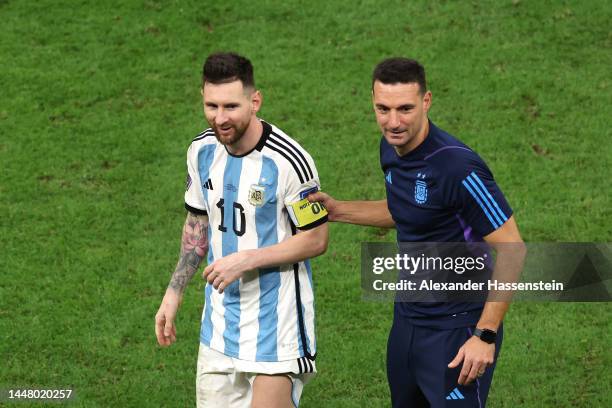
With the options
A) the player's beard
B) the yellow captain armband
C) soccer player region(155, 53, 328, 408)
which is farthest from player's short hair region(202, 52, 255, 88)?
the yellow captain armband

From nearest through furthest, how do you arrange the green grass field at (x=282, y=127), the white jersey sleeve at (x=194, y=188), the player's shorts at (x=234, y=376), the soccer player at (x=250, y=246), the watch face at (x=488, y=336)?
the watch face at (x=488, y=336)
the soccer player at (x=250, y=246)
the player's shorts at (x=234, y=376)
the white jersey sleeve at (x=194, y=188)
the green grass field at (x=282, y=127)

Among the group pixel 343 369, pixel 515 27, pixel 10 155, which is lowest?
pixel 343 369

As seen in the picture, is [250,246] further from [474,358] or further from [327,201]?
[474,358]

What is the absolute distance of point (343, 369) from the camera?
9.32 m

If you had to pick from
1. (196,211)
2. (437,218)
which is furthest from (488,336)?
(196,211)

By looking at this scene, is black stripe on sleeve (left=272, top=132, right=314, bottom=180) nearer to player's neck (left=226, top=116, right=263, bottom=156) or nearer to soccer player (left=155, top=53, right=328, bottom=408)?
soccer player (left=155, top=53, right=328, bottom=408)

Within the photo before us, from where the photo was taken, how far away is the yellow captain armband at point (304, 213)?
667 cm

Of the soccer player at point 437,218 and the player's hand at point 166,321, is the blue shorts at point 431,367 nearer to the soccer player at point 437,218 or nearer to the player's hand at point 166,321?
the soccer player at point 437,218

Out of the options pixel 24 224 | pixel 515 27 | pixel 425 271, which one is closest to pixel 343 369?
pixel 425 271

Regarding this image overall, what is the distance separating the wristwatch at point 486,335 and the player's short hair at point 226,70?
1.90m

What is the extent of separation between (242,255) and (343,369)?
10.1 ft

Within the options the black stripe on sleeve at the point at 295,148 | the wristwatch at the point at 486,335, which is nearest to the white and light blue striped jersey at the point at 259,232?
the black stripe on sleeve at the point at 295,148

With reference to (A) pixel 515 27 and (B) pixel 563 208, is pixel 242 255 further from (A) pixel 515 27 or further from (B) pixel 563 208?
(A) pixel 515 27

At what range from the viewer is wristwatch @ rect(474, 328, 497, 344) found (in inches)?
245
